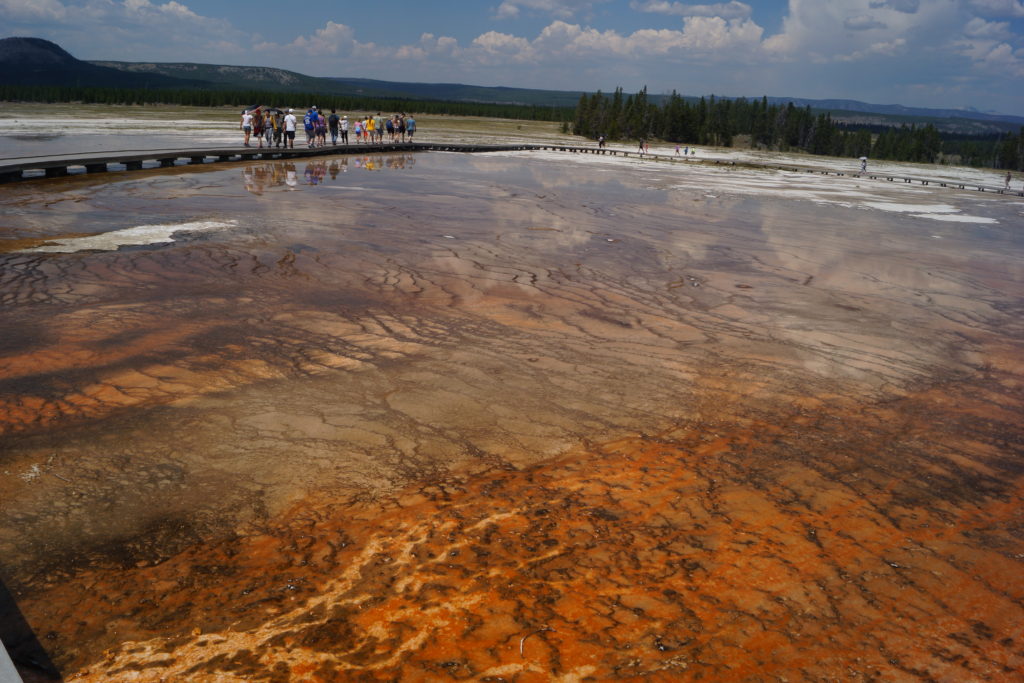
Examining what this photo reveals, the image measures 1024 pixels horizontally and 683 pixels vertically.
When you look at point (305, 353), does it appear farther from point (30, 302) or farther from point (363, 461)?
point (30, 302)

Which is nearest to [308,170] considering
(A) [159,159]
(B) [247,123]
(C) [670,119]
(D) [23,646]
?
(A) [159,159]

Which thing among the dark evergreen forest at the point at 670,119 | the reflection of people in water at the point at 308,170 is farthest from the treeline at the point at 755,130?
the reflection of people in water at the point at 308,170

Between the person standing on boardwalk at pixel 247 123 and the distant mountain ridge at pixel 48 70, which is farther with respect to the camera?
the distant mountain ridge at pixel 48 70

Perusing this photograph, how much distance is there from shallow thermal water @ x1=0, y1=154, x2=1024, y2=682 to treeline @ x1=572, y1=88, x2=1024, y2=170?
199 feet

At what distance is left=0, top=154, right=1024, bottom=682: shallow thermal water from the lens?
2.82 m

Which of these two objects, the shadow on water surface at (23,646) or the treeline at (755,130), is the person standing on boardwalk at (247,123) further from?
the treeline at (755,130)

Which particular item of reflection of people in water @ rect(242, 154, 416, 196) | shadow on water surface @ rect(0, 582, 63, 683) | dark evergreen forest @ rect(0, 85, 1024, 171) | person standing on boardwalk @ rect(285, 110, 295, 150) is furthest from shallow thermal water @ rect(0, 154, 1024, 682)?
dark evergreen forest @ rect(0, 85, 1024, 171)

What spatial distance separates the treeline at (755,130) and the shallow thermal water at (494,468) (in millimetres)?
60694

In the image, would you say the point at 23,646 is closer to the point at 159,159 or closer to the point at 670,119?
the point at 159,159

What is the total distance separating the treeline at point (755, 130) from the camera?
71.8 m

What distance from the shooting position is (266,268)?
836 centimetres

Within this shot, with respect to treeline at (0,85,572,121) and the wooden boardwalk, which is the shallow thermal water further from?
treeline at (0,85,572,121)

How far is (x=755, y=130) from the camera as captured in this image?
3777 inches

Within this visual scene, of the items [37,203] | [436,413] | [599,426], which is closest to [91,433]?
[436,413]
